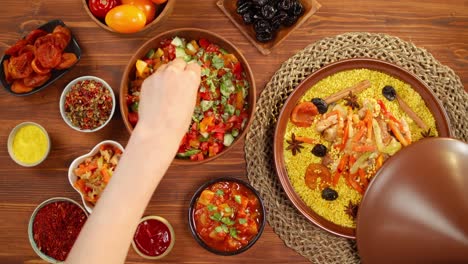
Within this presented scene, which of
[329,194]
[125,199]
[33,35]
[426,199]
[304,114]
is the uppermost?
[426,199]

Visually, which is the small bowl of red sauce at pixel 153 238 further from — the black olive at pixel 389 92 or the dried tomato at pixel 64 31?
the black olive at pixel 389 92

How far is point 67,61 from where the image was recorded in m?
1.88

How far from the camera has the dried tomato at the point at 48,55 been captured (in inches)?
71.7

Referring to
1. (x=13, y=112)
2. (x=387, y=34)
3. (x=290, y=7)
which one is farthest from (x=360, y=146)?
(x=13, y=112)

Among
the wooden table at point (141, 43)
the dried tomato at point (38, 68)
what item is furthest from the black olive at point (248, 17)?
the dried tomato at point (38, 68)

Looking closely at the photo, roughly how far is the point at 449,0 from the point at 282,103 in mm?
853

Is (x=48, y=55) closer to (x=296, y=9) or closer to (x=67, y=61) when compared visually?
(x=67, y=61)

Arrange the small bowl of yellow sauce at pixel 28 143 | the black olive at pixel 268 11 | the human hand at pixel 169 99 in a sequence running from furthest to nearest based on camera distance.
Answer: the small bowl of yellow sauce at pixel 28 143 → the black olive at pixel 268 11 → the human hand at pixel 169 99

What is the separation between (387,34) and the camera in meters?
1.98

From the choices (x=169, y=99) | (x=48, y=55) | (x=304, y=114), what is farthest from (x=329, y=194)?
(x=48, y=55)

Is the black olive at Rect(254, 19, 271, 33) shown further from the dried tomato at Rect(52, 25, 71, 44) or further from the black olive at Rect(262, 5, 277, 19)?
the dried tomato at Rect(52, 25, 71, 44)

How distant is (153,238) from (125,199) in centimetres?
84

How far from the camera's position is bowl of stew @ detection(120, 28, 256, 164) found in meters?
1.85

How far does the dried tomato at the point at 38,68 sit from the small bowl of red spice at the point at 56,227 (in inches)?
20.1
